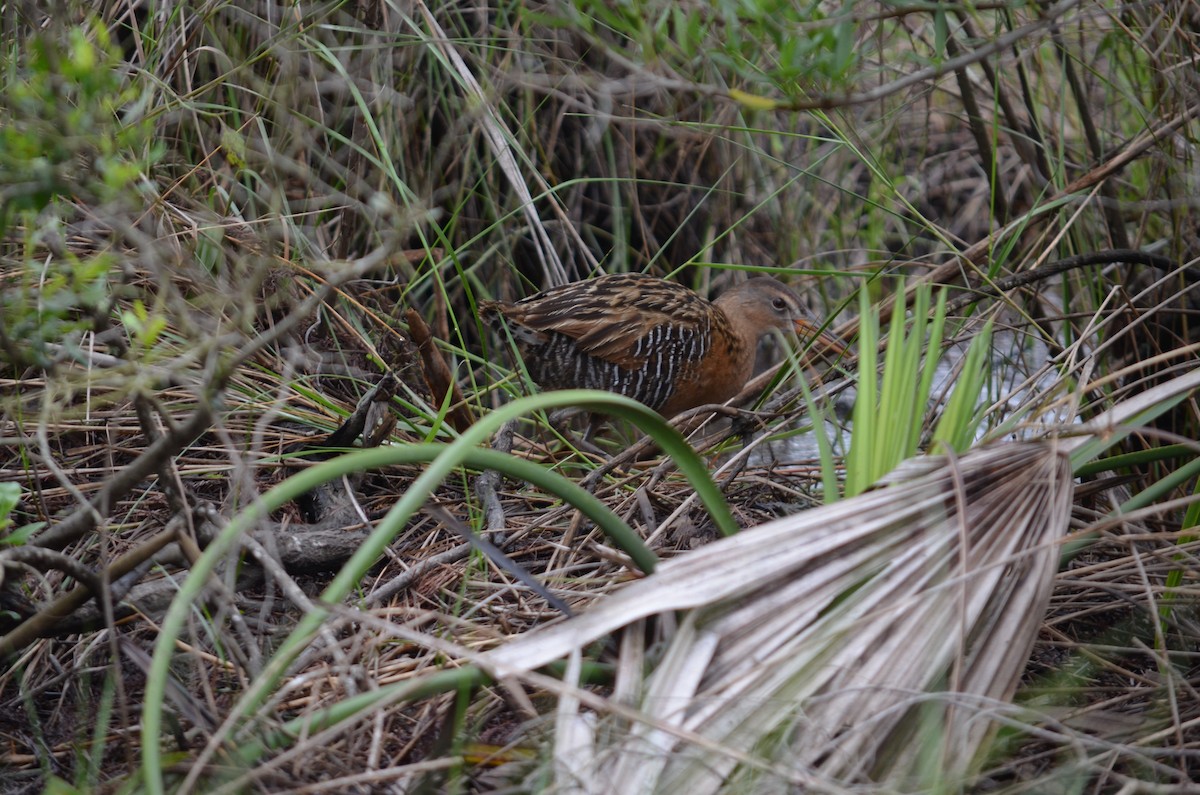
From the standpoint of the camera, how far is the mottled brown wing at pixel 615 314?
3.98 m

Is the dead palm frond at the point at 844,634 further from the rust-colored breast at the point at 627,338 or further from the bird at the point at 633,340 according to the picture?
the rust-colored breast at the point at 627,338

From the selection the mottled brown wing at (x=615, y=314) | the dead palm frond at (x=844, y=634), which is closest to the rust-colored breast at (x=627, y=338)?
the mottled brown wing at (x=615, y=314)

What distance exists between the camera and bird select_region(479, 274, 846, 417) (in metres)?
3.99

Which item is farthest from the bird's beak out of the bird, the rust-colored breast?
the rust-colored breast

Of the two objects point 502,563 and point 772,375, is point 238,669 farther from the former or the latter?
point 772,375

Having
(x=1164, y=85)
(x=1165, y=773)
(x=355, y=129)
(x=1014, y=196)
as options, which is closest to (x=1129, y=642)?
(x=1165, y=773)

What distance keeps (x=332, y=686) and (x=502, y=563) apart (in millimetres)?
426

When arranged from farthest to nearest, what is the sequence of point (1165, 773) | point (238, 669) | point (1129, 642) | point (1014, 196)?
point (1014, 196) → point (1129, 642) → point (238, 669) → point (1165, 773)

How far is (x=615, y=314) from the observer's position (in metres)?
4.02

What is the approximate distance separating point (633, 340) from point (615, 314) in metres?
0.13

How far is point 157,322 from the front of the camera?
1.76 meters

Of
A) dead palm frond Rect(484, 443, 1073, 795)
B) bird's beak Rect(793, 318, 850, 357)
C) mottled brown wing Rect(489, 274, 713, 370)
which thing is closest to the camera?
dead palm frond Rect(484, 443, 1073, 795)

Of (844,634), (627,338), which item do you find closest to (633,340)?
(627,338)

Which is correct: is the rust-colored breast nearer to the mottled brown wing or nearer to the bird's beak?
the mottled brown wing
